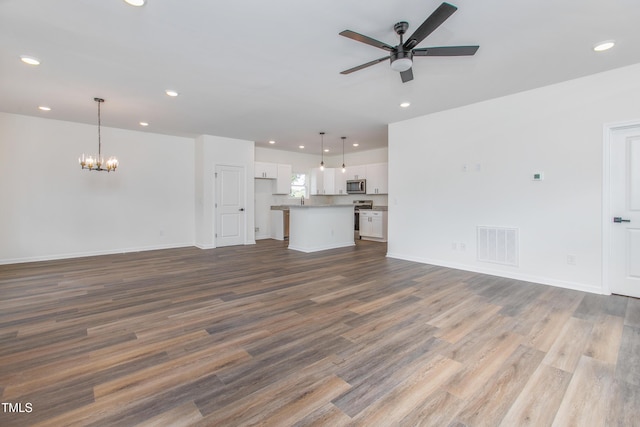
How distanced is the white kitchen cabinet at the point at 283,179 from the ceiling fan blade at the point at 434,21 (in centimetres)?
657

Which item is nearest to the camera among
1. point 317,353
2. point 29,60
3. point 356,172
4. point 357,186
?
point 317,353

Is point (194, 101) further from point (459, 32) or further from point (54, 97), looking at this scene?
point (459, 32)

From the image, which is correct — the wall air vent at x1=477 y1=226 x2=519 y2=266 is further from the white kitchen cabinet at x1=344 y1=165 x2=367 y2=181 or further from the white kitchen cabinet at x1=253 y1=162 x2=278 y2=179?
the white kitchen cabinet at x1=253 y1=162 x2=278 y2=179

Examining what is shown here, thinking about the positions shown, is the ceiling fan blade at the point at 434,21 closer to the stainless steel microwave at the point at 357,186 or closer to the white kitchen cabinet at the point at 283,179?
the stainless steel microwave at the point at 357,186

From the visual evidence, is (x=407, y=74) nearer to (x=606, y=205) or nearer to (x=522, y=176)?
(x=522, y=176)

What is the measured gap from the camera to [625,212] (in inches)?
137

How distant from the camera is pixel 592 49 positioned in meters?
2.96

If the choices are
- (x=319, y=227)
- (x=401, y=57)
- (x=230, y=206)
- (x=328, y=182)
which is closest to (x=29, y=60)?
(x=401, y=57)

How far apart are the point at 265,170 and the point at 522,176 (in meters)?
6.20

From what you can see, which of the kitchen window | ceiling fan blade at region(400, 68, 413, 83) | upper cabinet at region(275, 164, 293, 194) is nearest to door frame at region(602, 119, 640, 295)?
ceiling fan blade at region(400, 68, 413, 83)

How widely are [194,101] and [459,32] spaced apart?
12.3 ft

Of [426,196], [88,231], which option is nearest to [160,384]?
[426,196]

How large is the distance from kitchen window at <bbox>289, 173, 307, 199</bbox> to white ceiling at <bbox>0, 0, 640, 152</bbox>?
424 cm

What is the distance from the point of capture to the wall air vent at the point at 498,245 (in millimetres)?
4262
